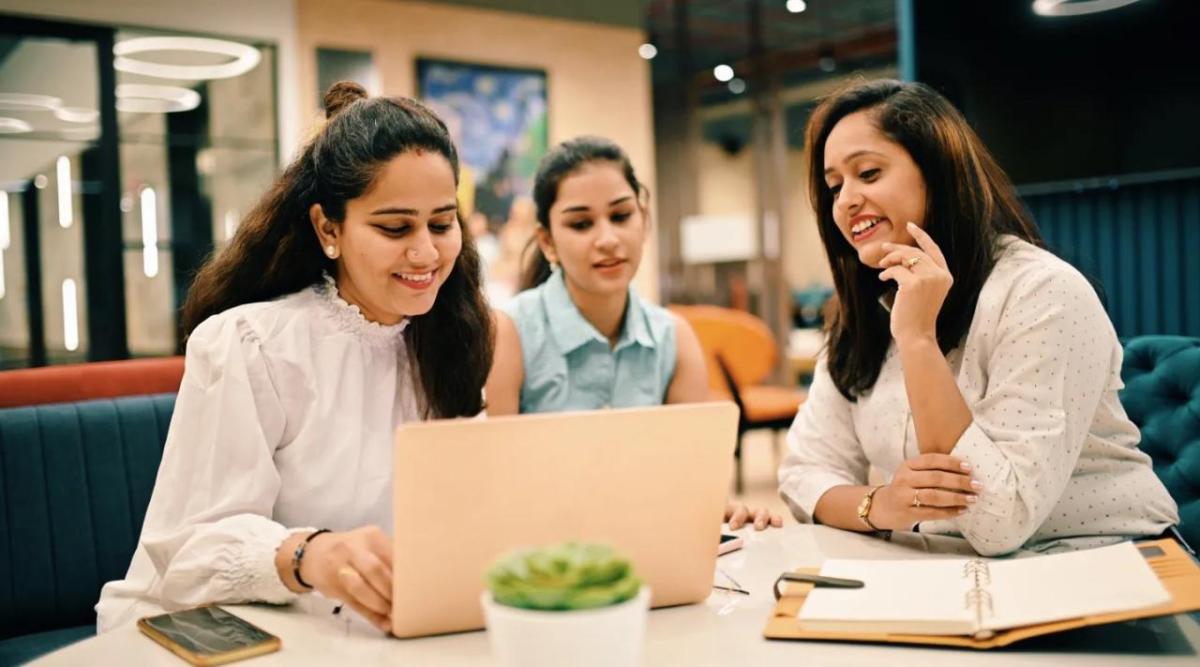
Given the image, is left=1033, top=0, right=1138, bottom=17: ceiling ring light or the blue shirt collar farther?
left=1033, top=0, right=1138, bottom=17: ceiling ring light

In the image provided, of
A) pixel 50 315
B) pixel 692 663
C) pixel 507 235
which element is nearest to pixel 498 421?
pixel 692 663

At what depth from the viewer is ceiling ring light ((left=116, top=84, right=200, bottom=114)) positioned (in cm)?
549

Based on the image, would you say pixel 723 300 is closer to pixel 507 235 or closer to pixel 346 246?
pixel 507 235

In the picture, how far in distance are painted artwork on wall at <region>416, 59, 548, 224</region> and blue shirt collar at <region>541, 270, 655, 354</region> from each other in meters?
4.26

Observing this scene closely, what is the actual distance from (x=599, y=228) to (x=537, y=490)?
146 cm

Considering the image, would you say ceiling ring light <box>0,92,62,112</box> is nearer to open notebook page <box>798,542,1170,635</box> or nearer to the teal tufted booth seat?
the teal tufted booth seat

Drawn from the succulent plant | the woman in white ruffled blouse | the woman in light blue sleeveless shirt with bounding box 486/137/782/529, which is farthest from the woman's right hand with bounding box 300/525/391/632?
the woman in light blue sleeveless shirt with bounding box 486/137/782/529

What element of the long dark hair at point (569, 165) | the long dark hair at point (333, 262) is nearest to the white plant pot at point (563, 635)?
the long dark hair at point (333, 262)

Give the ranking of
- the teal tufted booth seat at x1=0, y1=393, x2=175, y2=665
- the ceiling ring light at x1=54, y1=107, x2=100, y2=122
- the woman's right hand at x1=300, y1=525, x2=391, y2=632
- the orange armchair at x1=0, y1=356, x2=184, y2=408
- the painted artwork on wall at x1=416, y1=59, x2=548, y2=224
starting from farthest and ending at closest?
the painted artwork on wall at x1=416, y1=59, x2=548, y2=224, the ceiling ring light at x1=54, y1=107, x2=100, y2=122, the orange armchair at x1=0, y1=356, x2=184, y2=408, the teal tufted booth seat at x1=0, y1=393, x2=175, y2=665, the woman's right hand at x1=300, y1=525, x2=391, y2=632

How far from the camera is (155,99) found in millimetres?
5598

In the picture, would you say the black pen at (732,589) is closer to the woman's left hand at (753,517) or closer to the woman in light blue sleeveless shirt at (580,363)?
the woman's left hand at (753,517)

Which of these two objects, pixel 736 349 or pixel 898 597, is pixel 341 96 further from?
pixel 736 349

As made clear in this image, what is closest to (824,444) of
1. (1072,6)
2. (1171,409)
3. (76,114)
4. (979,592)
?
(1171,409)

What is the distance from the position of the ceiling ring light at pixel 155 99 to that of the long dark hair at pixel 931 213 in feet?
15.8
